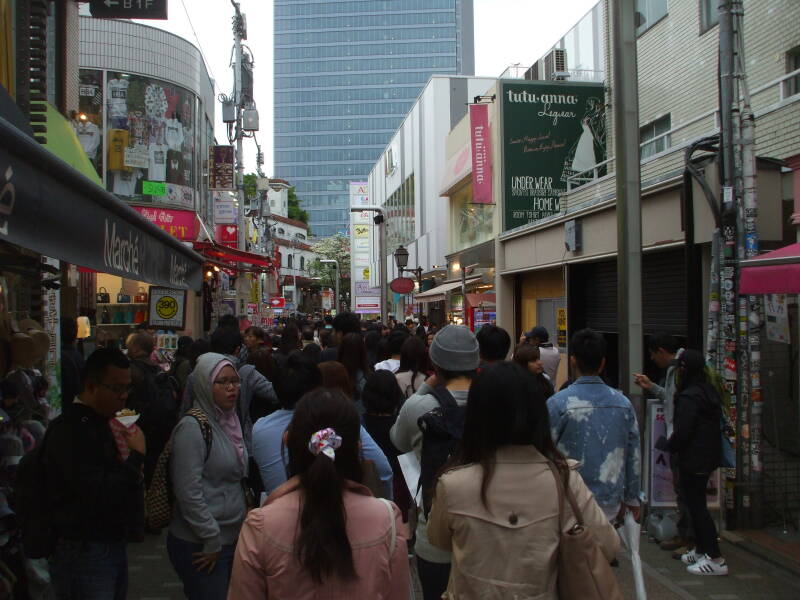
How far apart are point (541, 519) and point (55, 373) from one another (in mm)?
6167

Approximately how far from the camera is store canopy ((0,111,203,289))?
7.74ft

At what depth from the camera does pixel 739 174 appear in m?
7.20

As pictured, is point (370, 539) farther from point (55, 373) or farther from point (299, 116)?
point (299, 116)

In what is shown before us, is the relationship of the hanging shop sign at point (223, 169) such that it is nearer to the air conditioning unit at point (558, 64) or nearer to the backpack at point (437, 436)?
the air conditioning unit at point (558, 64)

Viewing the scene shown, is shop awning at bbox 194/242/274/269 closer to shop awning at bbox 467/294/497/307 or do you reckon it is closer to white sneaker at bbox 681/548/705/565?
shop awning at bbox 467/294/497/307

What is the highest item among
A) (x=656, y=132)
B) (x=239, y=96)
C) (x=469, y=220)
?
(x=239, y=96)

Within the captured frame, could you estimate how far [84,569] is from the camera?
11.3 feet

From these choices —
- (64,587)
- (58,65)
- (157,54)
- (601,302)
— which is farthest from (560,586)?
(157,54)

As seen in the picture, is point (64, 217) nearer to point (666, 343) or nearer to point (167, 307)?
point (666, 343)

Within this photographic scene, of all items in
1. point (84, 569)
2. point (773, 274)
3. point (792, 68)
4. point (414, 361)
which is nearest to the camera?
point (84, 569)

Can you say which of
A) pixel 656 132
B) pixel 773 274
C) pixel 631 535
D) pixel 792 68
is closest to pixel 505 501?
pixel 631 535

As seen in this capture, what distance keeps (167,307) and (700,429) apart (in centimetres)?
820

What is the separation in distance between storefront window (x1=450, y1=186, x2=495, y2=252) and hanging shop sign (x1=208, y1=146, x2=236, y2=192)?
809 centimetres

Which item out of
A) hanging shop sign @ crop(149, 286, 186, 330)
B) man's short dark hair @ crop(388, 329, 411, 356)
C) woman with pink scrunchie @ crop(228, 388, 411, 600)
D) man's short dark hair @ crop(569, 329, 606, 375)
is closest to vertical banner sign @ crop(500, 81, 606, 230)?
hanging shop sign @ crop(149, 286, 186, 330)
